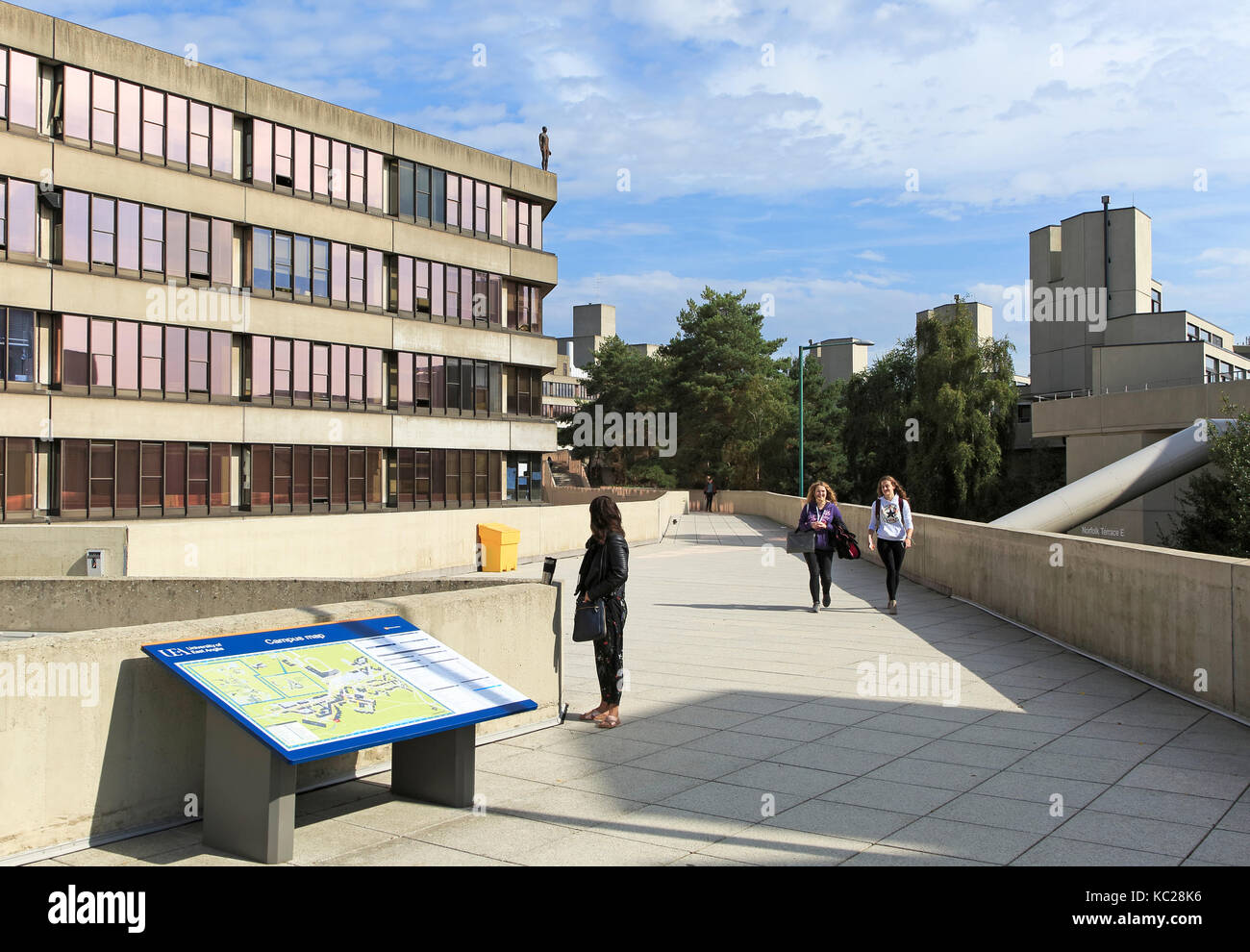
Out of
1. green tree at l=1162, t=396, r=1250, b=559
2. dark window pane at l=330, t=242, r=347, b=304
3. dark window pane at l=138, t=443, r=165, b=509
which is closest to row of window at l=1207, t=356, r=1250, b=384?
green tree at l=1162, t=396, r=1250, b=559

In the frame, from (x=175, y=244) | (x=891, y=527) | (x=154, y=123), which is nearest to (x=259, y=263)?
(x=175, y=244)

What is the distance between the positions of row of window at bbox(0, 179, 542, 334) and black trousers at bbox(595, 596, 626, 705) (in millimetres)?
32177

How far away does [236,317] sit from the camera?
4012 centimetres

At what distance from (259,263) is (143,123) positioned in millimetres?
6483

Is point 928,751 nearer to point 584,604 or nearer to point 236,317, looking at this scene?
point 584,604

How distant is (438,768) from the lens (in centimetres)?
623

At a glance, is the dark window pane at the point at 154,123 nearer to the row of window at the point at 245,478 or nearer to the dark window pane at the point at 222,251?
the dark window pane at the point at 222,251

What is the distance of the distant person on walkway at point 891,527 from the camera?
49.3 feet

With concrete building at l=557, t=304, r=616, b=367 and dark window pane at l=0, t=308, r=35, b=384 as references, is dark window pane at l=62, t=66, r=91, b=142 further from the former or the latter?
concrete building at l=557, t=304, r=616, b=367

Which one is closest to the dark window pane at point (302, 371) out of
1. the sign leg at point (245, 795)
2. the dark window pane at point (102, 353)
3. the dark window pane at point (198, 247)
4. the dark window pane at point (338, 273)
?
the dark window pane at point (338, 273)

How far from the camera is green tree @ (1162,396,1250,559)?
29.0 meters

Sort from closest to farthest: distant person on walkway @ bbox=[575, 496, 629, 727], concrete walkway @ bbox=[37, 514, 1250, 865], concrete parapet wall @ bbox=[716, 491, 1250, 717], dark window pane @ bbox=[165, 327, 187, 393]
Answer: concrete walkway @ bbox=[37, 514, 1250, 865] → distant person on walkway @ bbox=[575, 496, 629, 727] → concrete parapet wall @ bbox=[716, 491, 1250, 717] → dark window pane @ bbox=[165, 327, 187, 393]

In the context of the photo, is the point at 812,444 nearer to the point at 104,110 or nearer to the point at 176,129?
the point at 176,129
